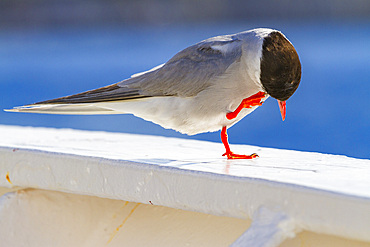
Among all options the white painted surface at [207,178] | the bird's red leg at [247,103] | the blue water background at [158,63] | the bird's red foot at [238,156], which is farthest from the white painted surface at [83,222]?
the blue water background at [158,63]

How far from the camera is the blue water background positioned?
607 cm

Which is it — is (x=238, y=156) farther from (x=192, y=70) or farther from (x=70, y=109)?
(x=70, y=109)

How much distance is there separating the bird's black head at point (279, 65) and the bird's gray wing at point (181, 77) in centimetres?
12

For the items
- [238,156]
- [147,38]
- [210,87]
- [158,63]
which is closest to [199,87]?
[210,87]

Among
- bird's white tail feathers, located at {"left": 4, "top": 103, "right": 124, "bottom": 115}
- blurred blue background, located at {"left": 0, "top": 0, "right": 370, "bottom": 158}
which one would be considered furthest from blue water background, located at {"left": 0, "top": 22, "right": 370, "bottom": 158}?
bird's white tail feathers, located at {"left": 4, "top": 103, "right": 124, "bottom": 115}

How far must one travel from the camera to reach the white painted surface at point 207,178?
801 millimetres

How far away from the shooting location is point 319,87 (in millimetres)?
8414

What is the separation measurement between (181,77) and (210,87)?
9 cm

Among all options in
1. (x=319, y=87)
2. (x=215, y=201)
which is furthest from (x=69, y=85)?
(x=215, y=201)

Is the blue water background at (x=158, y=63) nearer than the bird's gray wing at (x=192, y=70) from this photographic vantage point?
No

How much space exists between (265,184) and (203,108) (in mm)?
524

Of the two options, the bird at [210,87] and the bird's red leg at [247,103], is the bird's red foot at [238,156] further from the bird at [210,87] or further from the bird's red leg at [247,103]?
the bird's red leg at [247,103]

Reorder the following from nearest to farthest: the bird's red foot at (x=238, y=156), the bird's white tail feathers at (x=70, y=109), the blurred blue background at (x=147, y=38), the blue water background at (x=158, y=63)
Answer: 1. the bird's red foot at (x=238, y=156)
2. the bird's white tail feathers at (x=70, y=109)
3. the blue water background at (x=158, y=63)
4. the blurred blue background at (x=147, y=38)

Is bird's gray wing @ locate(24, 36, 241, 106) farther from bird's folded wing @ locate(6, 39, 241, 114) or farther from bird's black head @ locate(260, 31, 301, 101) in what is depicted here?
bird's black head @ locate(260, 31, 301, 101)
